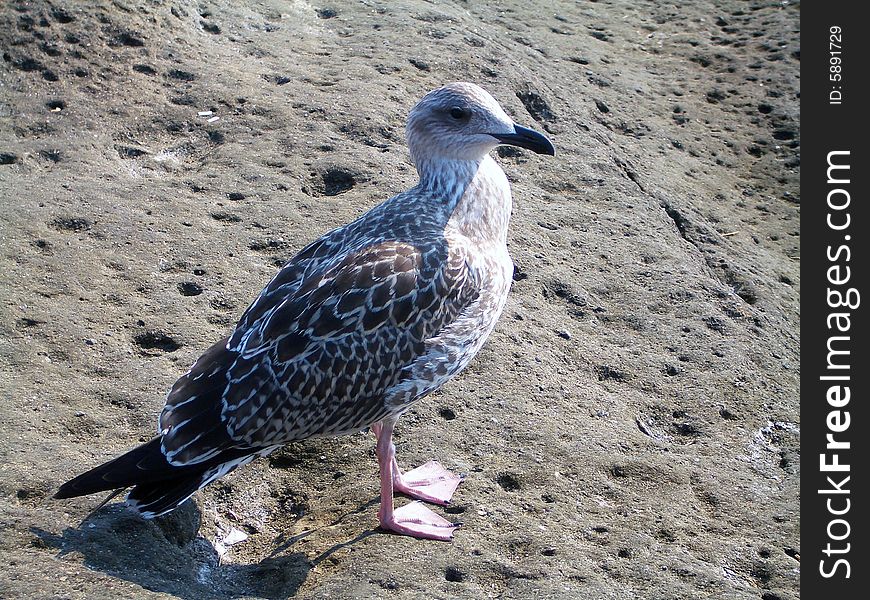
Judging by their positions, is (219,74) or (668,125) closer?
(219,74)

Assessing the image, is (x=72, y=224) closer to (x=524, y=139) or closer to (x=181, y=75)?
(x=181, y=75)

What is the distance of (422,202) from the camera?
547cm

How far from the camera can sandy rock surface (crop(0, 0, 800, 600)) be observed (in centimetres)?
464

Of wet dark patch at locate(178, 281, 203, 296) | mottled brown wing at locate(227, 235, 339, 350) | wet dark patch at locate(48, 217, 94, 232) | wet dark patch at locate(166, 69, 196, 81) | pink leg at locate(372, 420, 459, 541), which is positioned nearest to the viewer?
pink leg at locate(372, 420, 459, 541)

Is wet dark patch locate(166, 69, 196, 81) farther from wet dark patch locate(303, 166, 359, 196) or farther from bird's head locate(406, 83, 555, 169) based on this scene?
bird's head locate(406, 83, 555, 169)

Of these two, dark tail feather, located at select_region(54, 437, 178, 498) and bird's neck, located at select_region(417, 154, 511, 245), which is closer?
dark tail feather, located at select_region(54, 437, 178, 498)

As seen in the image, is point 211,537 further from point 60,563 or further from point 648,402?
point 648,402

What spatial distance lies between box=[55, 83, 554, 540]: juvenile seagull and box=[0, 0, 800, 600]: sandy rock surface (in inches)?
11.3

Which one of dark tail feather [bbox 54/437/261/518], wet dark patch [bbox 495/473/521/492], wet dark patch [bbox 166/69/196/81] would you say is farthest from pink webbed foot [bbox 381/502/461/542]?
wet dark patch [bbox 166/69/196/81]

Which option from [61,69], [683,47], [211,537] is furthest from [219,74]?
[683,47]

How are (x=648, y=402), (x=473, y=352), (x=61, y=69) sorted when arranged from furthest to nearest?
(x=61, y=69), (x=648, y=402), (x=473, y=352)

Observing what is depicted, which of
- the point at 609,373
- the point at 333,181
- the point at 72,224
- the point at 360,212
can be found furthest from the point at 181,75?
the point at 609,373

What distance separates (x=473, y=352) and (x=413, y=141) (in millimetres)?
1400

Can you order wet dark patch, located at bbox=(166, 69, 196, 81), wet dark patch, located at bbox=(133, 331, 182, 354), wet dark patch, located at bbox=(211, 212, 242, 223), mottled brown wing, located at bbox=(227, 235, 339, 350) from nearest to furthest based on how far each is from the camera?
mottled brown wing, located at bbox=(227, 235, 339, 350)
wet dark patch, located at bbox=(133, 331, 182, 354)
wet dark patch, located at bbox=(211, 212, 242, 223)
wet dark patch, located at bbox=(166, 69, 196, 81)
